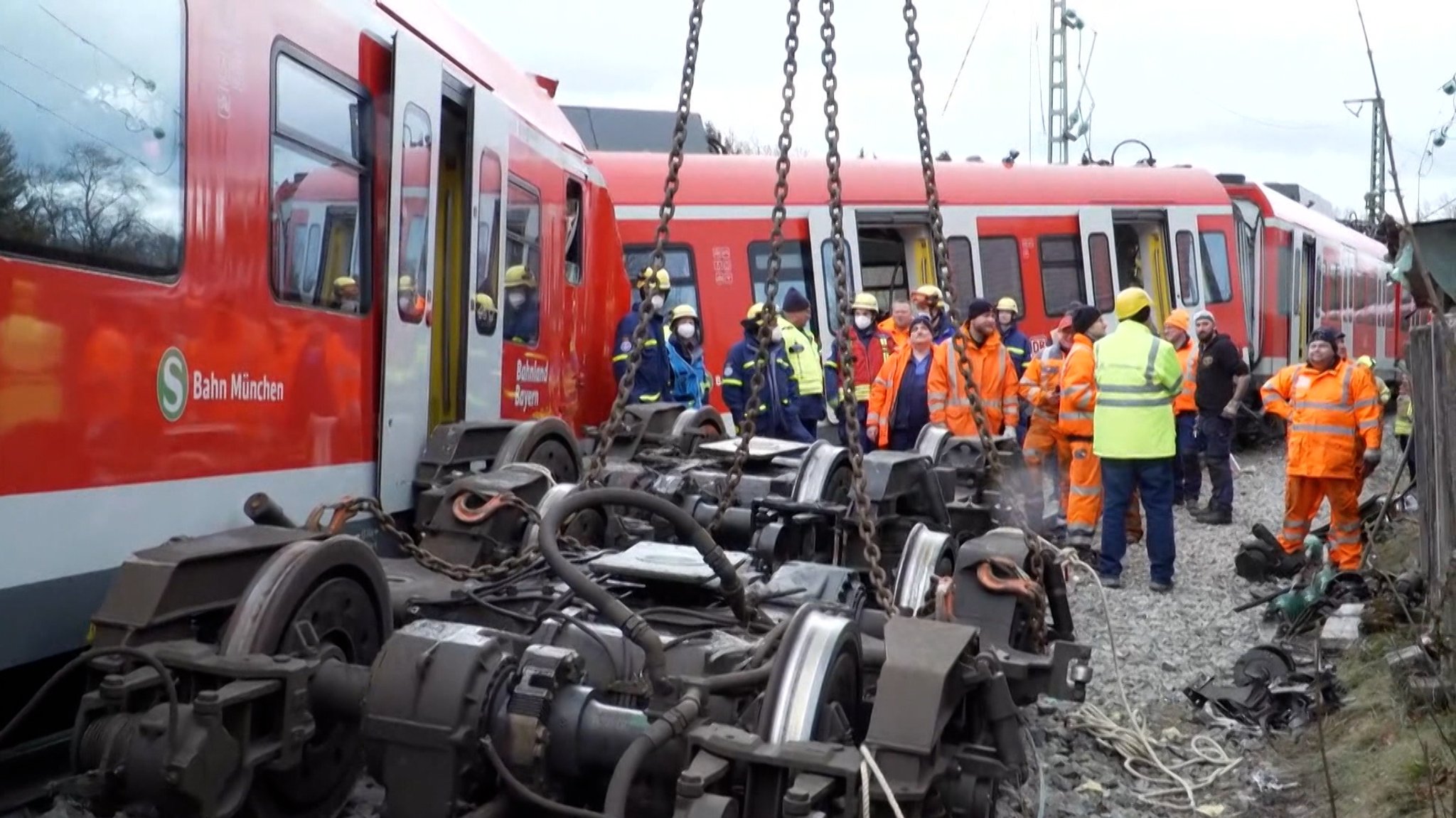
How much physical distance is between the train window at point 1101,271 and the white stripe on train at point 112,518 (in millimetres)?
11461

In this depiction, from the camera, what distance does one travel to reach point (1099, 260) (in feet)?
47.8

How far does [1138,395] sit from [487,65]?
4444 millimetres

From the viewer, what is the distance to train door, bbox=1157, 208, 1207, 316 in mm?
15234

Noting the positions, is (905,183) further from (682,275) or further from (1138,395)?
(1138,395)

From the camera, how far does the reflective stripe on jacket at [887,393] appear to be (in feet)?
31.6

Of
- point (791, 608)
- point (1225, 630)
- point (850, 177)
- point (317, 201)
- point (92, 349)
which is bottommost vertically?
point (1225, 630)

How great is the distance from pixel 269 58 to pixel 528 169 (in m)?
2.67

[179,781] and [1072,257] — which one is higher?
[1072,257]

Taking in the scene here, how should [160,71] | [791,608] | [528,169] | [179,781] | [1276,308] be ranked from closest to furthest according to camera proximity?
[179,781] < [160,71] < [791,608] < [528,169] < [1276,308]

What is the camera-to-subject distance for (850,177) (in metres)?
13.0

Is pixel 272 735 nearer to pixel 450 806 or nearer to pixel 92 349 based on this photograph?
pixel 450 806

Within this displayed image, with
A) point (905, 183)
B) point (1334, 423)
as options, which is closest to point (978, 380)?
point (1334, 423)

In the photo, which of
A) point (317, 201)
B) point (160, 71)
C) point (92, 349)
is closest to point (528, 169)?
point (317, 201)

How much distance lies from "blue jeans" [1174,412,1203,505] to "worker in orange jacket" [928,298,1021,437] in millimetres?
2530
